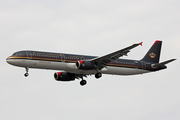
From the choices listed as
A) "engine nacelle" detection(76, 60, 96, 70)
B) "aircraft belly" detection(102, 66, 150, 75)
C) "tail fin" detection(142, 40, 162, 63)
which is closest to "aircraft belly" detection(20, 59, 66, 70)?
"engine nacelle" detection(76, 60, 96, 70)

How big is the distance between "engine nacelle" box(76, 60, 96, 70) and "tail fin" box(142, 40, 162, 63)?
14810mm

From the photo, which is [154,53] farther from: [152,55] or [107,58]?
[107,58]

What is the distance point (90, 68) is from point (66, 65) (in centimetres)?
397

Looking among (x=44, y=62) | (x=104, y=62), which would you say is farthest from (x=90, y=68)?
(x=44, y=62)

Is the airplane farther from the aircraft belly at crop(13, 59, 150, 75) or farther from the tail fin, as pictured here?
the tail fin

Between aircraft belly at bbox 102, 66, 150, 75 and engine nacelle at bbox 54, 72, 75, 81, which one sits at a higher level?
aircraft belly at bbox 102, 66, 150, 75

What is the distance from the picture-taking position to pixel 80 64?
5541cm

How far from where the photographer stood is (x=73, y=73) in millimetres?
62250

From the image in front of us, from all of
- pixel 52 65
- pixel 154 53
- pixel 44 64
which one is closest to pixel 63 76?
pixel 52 65

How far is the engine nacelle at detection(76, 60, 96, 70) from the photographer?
5544cm

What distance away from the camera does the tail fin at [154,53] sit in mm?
67500

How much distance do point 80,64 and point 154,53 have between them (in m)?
19.7

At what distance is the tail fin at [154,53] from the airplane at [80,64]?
2388mm

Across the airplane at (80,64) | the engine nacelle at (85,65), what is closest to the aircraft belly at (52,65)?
the airplane at (80,64)
